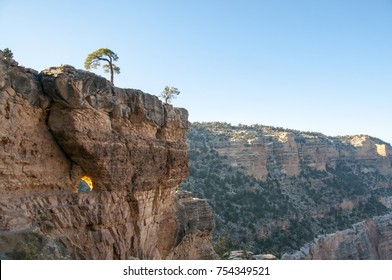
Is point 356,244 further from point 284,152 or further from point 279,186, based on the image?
point 284,152

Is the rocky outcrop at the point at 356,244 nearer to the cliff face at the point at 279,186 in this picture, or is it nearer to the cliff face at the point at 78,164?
the cliff face at the point at 279,186

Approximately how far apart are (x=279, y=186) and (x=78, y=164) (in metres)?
55.6

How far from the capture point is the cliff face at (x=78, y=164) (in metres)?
10.8

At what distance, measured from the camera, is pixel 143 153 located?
634 inches

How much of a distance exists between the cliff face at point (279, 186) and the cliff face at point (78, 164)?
27655 mm

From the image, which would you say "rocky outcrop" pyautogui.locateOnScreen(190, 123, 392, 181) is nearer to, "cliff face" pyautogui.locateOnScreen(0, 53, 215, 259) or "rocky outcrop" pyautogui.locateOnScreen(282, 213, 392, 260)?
"rocky outcrop" pyautogui.locateOnScreen(282, 213, 392, 260)

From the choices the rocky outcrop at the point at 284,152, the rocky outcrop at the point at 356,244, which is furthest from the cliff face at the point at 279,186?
the rocky outcrop at the point at 356,244

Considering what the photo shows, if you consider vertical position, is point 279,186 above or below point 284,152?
below

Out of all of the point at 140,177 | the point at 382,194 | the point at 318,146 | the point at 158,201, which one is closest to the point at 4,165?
the point at 140,177

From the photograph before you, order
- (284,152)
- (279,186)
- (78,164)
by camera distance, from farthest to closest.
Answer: (284,152), (279,186), (78,164)

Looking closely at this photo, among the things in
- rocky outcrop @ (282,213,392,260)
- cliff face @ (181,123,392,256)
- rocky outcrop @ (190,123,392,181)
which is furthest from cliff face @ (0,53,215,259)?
rocky outcrop @ (190,123,392,181)

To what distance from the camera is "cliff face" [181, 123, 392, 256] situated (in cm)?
5175

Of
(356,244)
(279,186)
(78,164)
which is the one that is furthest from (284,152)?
(78,164)

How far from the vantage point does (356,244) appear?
191 ft
